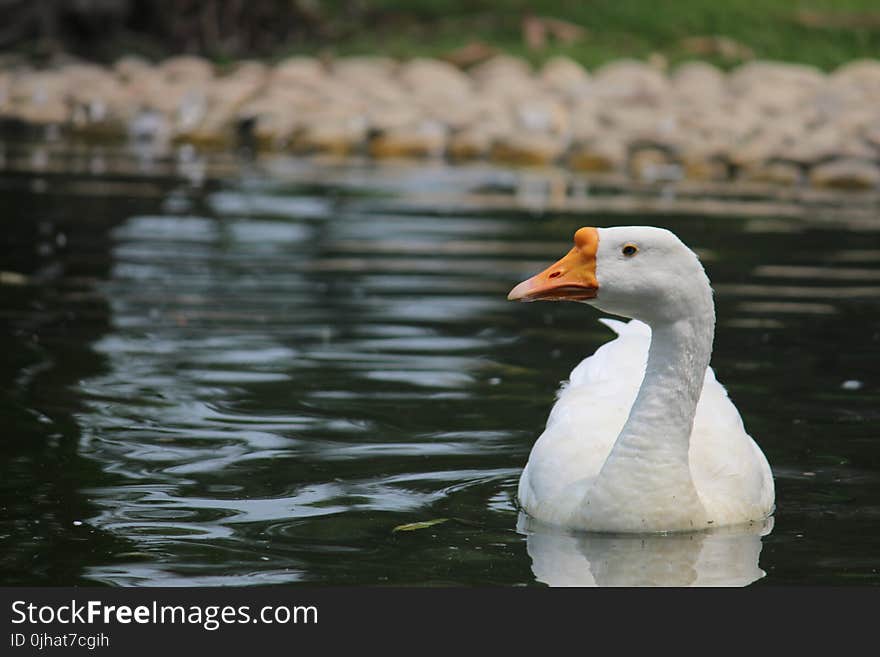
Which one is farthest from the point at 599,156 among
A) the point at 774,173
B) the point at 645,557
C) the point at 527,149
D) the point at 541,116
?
the point at 645,557

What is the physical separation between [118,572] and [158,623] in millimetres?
514

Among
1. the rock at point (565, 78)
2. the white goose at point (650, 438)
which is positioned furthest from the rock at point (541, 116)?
the white goose at point (650, 438)

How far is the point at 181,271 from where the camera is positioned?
38.4 feet

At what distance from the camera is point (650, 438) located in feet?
18.6

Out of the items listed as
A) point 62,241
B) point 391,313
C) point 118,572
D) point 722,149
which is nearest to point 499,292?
point 391,313

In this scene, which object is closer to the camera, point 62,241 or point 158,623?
point 158,623

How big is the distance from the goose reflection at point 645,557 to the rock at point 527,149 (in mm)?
13729

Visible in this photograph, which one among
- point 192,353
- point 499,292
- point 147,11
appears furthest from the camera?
point 147,11

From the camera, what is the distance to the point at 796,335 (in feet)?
31.8

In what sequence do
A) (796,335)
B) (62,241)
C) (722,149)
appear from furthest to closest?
(722,149), (62,241), (796,335)

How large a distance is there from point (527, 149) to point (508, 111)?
5.87 feet

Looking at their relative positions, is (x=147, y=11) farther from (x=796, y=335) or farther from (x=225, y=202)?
(x=796, y=335)

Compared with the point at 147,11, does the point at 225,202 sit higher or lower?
lower

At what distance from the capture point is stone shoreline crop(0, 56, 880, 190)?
18734mm
